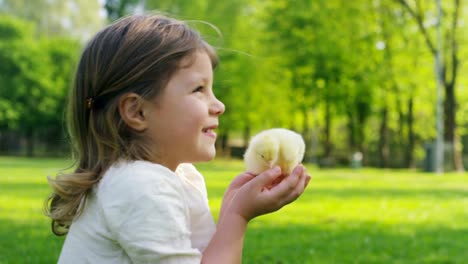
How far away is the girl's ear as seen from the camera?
2.22 metres

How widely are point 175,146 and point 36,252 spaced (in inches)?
138

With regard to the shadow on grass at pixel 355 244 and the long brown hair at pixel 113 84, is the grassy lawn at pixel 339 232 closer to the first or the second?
the shadow on grass at pixel 355 244

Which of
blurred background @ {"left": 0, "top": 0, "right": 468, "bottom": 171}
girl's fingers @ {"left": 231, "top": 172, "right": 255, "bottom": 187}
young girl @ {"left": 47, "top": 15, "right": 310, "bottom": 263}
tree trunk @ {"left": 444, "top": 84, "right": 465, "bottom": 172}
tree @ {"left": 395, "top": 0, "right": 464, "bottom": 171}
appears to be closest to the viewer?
young girl @ {"left": 47, "top": 15, "right": 310, "bottom": 263}

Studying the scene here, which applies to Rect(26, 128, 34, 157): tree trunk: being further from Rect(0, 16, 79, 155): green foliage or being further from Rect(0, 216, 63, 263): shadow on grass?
Rect(0, 216, 63, 263): shadow on grass

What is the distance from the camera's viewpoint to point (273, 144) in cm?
231

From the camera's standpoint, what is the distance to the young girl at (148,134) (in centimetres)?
214

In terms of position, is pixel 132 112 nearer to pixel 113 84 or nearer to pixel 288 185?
pixel 113 84

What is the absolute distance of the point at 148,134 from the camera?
7.37 feet

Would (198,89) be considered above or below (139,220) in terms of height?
above

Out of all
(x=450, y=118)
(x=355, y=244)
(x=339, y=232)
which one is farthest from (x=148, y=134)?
(x=450, y=118)

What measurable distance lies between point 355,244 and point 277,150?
3592mm

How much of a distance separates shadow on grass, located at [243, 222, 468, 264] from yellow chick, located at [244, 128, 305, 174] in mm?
2651

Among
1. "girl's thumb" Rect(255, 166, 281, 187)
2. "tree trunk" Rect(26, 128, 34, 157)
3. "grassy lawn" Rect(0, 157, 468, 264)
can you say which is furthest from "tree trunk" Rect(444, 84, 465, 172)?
"tree trunk" Rect(26, 128, 34, 157)

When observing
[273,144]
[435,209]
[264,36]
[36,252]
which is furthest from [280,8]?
[273,144]
